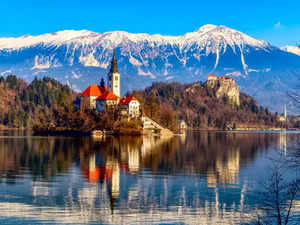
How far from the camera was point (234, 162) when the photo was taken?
233 ft

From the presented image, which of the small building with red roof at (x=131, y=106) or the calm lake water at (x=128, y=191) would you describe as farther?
the small building with red roof at (x=131, y=106)

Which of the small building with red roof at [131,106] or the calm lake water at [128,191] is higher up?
the small building with red roof at [131,106]

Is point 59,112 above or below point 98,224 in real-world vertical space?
above

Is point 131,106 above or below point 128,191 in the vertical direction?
above

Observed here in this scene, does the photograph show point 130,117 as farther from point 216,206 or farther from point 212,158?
point 216,206

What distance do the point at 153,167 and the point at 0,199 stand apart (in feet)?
87.4

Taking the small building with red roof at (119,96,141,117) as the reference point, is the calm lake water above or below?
below

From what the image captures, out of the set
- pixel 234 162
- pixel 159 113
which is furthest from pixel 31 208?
pixel 159 113

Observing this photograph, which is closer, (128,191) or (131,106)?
(128,191)

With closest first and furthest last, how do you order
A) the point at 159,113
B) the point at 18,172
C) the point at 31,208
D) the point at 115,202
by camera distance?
the point at 31,208, the point at 115,202, the point at 18,172, the point at 159,113

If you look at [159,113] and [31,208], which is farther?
[159,113]

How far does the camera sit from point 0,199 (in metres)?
38.8

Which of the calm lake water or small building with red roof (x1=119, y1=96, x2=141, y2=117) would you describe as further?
small building with red roof (x1=119, y1=96, x2=141, y2=117)

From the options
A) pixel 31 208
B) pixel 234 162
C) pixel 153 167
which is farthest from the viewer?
pixel 234 162
